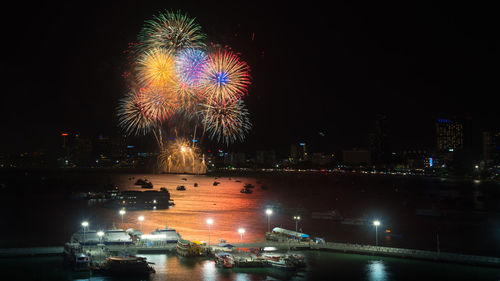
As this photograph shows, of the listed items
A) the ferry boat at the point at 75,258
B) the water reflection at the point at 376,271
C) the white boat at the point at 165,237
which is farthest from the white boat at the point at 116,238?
the water reflection at the point at 376,271

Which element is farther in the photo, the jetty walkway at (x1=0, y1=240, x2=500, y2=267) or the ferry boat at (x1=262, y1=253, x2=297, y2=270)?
the jetty walkway at (x1=0, y1=240, x2=500, y2=267)

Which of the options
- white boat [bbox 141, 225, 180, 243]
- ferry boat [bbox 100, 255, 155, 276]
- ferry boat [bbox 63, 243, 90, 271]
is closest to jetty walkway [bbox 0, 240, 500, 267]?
white boat [bbox 141, 225, 180, 243]

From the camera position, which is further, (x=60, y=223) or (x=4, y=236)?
(x=60, y=223)

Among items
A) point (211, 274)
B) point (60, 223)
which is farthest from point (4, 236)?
point (211, 274)

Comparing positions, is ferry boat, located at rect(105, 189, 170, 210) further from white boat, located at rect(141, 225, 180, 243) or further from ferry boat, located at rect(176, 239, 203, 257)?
ferry boat, located at rect(176, 239, 203, 257)

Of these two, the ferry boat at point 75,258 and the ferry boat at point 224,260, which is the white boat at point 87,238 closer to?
the ferry boat at point 75,258

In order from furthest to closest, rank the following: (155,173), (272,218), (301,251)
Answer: (155,173) → (272,218) → (301,251)

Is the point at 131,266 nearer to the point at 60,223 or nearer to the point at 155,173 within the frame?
the point at 60,223
